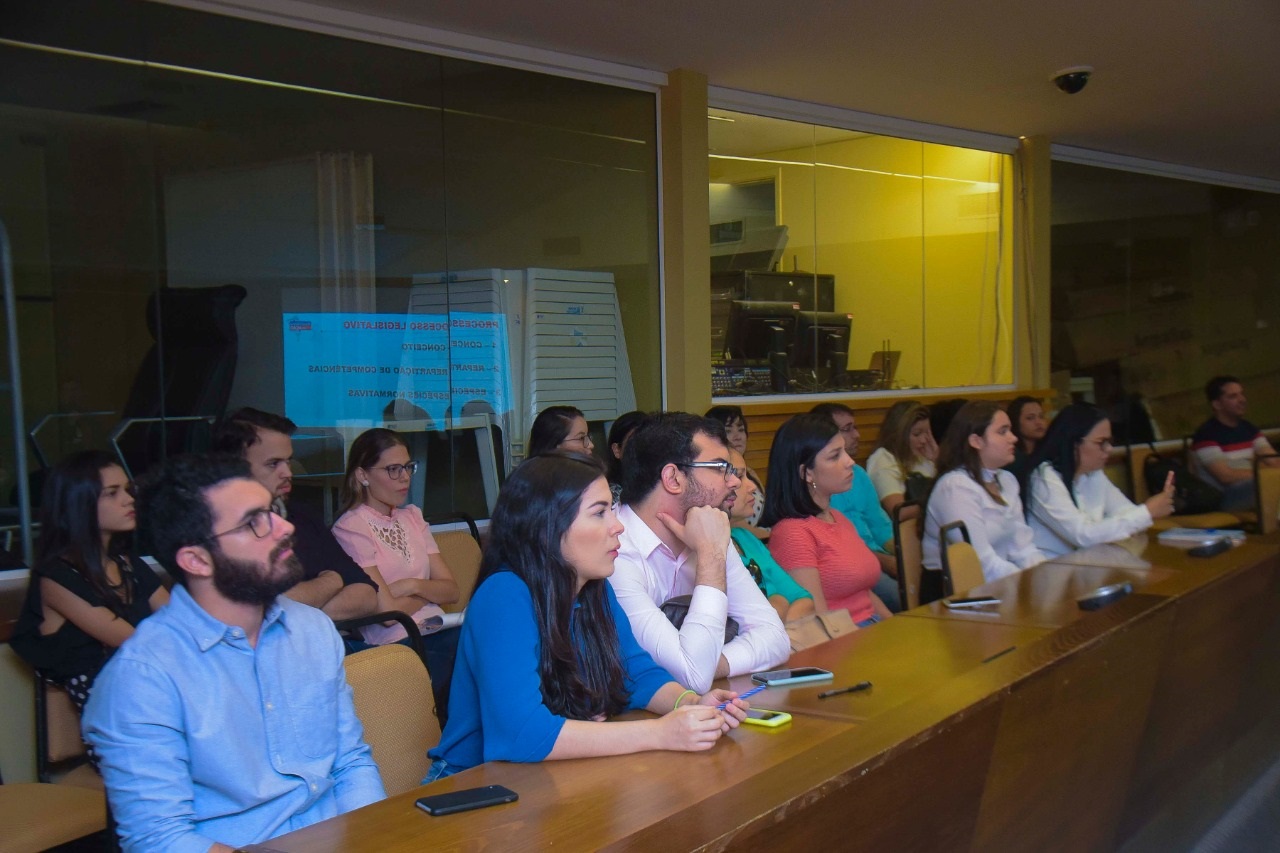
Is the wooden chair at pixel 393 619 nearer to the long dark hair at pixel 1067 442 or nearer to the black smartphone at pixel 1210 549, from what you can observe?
the black smartphone at pixel 1210 549

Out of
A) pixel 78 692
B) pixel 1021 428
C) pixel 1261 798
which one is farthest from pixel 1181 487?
pixel 78 692

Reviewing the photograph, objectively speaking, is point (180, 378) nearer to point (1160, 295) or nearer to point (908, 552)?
point (908, 552)

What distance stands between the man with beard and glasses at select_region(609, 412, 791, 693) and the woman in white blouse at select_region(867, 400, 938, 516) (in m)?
3.16

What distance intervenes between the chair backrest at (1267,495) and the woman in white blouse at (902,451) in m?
1.75

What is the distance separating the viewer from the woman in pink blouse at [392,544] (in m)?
3.93

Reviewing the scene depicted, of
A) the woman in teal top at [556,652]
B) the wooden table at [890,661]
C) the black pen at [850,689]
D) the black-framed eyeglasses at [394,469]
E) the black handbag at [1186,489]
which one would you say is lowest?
the black handbag at [1186,489]

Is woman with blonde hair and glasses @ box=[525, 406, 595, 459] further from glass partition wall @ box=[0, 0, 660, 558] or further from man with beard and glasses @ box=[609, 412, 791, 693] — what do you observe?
man with beard and glasses @ box=[609, 412, 791, 693]

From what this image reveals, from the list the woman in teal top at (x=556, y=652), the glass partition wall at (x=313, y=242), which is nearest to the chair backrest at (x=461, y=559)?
the glass partition wall at (x=313, y=242)

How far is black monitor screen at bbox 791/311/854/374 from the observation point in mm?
7117

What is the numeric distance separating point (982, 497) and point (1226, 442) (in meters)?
4.54

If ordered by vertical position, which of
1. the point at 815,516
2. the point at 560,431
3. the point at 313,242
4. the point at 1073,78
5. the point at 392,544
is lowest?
the point at 392,544

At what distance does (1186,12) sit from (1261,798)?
3.60 m

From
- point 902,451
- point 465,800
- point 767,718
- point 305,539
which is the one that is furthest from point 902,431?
point 465,800

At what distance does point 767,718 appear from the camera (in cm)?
214
